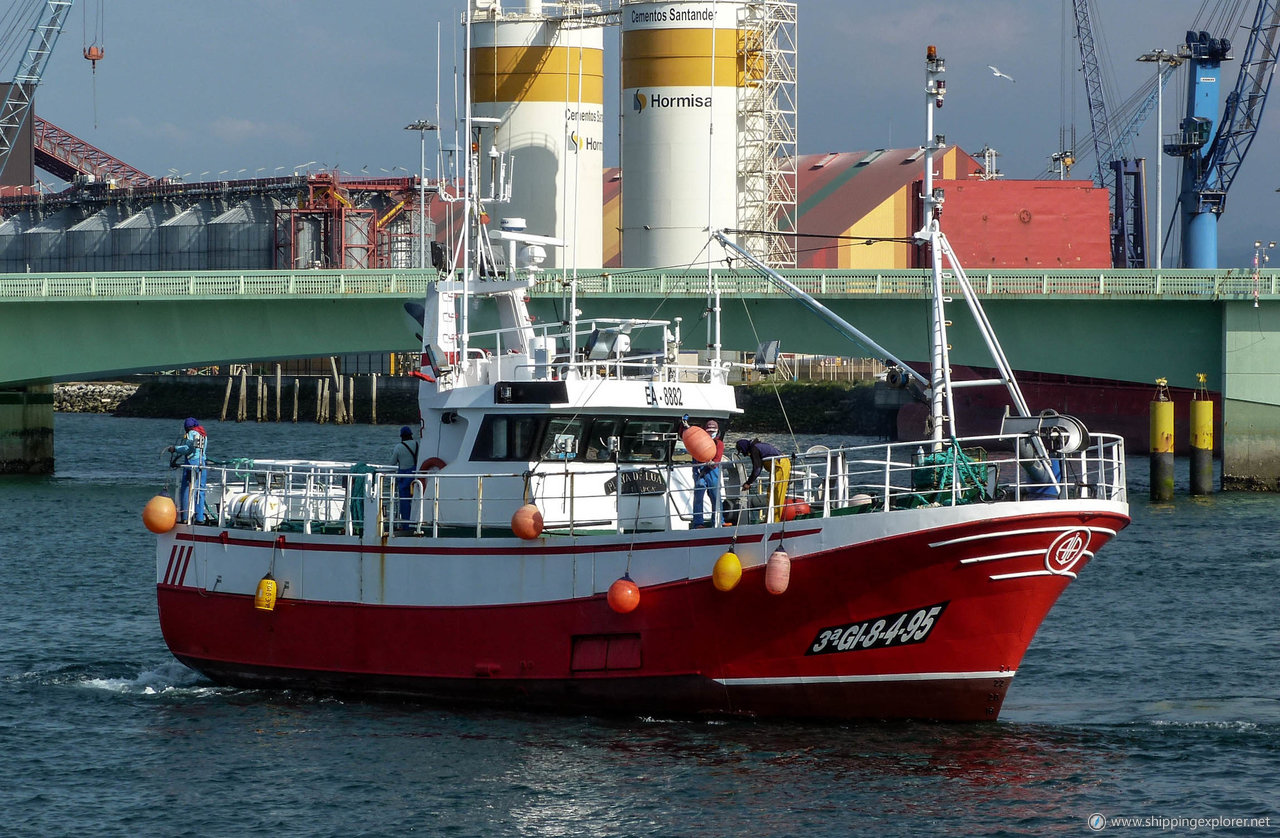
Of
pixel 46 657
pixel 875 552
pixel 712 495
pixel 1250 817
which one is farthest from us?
pixel 46 657

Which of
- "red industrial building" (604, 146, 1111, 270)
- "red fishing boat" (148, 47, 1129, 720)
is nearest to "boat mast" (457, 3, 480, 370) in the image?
"red fishing boat" (148, 47, 1129, 720)

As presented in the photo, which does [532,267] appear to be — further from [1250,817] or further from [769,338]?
[769,338]

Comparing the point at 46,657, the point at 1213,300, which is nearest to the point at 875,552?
the point at 46,657

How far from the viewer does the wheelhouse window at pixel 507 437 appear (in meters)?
20.5

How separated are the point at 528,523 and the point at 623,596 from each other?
1.50 metres

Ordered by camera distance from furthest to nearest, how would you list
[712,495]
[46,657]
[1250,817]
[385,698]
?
[46,657]
[385,698]
[712,495]
[1250,817]

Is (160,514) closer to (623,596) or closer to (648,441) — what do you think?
(648,441)

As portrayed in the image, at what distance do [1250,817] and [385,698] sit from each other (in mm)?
10607

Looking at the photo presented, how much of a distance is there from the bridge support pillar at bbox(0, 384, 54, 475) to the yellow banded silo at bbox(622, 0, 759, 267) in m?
25.7

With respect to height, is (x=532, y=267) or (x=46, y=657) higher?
(x=532, y=267)

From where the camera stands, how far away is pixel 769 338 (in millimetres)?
48594

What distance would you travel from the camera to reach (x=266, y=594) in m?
21.0

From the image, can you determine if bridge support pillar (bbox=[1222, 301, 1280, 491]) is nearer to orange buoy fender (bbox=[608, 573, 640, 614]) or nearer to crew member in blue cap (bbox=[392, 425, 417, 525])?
crew member in blue cap (bbox=[392, 425, 417, 525])

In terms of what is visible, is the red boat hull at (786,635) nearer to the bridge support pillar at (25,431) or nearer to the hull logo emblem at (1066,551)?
the hull logo emblem at (1066,551)
